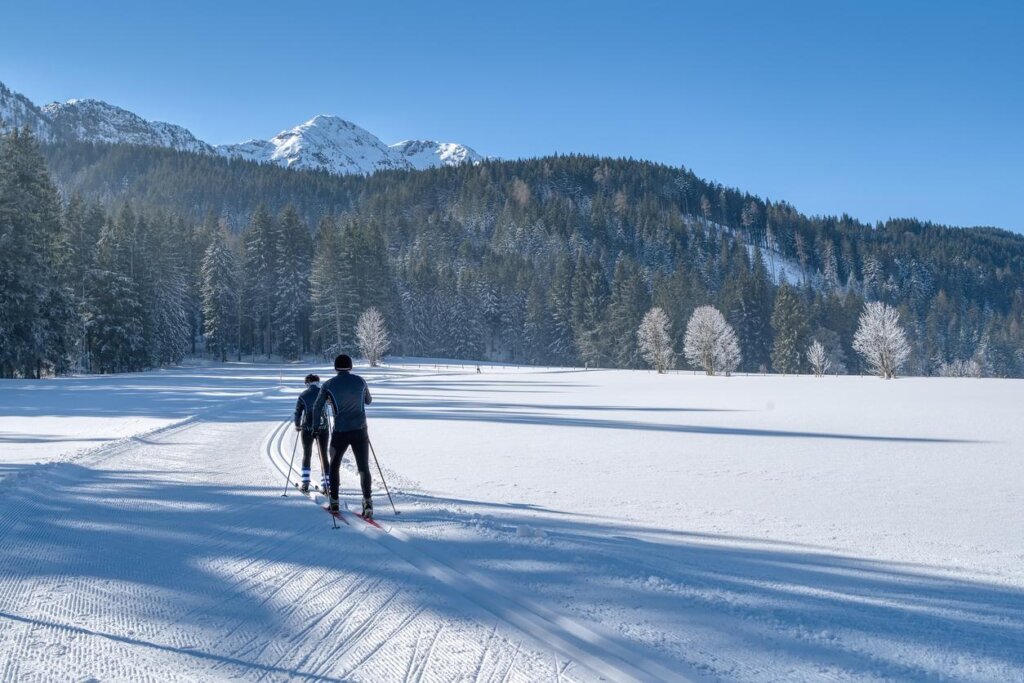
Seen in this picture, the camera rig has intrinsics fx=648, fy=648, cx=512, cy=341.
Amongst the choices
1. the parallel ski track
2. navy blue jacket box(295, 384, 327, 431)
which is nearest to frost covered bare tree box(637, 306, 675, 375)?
navy blue jacket box(295, 384, 327, 431)

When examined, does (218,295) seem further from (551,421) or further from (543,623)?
(543,623)

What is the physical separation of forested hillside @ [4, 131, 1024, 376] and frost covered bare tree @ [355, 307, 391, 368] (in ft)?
17.5

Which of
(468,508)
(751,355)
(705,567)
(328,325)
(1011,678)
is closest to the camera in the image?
(1011,678)

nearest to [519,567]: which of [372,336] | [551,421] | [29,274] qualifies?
[551,421]

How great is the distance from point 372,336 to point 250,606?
216ft

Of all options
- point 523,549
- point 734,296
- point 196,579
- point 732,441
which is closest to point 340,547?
point 196,579

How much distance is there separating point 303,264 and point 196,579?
254 ft

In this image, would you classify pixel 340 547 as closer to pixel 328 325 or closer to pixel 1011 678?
pixel 1011 678

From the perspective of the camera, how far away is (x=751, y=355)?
95.2 meters

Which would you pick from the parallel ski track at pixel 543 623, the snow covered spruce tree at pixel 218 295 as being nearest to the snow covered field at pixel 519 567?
the parallel ski track at pixel 543 623

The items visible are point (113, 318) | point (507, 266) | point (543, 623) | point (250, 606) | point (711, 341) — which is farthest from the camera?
point (507, 266)

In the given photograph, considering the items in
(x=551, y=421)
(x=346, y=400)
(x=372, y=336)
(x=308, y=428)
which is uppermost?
(x=372, y=336)

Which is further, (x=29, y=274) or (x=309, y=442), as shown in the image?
(x=29, y=274)

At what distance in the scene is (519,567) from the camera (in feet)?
19.4
